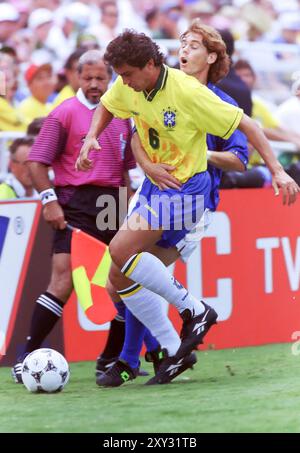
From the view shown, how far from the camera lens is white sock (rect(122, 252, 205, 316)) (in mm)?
6355

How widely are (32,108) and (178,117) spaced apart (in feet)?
17.1

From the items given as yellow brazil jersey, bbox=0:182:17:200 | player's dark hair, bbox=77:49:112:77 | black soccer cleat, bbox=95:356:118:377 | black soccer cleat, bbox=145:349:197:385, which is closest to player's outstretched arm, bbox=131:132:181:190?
black soccer cleat, bbox=145:349:197:385

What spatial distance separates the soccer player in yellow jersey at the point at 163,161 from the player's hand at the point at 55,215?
72cm

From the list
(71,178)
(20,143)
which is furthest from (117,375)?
(20,143)

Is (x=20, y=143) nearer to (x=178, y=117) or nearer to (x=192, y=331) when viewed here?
(x=178, y=117)

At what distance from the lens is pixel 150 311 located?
257 inches

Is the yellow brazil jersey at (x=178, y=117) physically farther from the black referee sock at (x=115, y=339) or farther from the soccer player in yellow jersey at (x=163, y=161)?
the black referee sock at (x=115, y=339)

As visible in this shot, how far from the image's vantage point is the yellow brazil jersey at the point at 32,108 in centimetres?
1117

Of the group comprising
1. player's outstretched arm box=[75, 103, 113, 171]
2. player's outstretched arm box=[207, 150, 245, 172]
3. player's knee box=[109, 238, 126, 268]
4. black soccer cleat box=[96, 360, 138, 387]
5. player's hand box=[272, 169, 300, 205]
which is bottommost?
black soccer cleat box=[96, 360, 138, 387]

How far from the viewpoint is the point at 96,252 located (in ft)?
23.6

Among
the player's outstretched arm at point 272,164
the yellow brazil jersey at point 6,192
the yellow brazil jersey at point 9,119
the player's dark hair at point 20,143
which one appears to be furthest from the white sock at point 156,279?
the yellow brazil jersey at point 9,119

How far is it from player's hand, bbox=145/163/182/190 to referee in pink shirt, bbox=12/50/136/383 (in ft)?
3.07

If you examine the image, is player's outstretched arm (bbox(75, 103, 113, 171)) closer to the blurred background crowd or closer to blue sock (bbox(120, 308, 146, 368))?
blue sock (bbox(120, 308, 146, 368))
